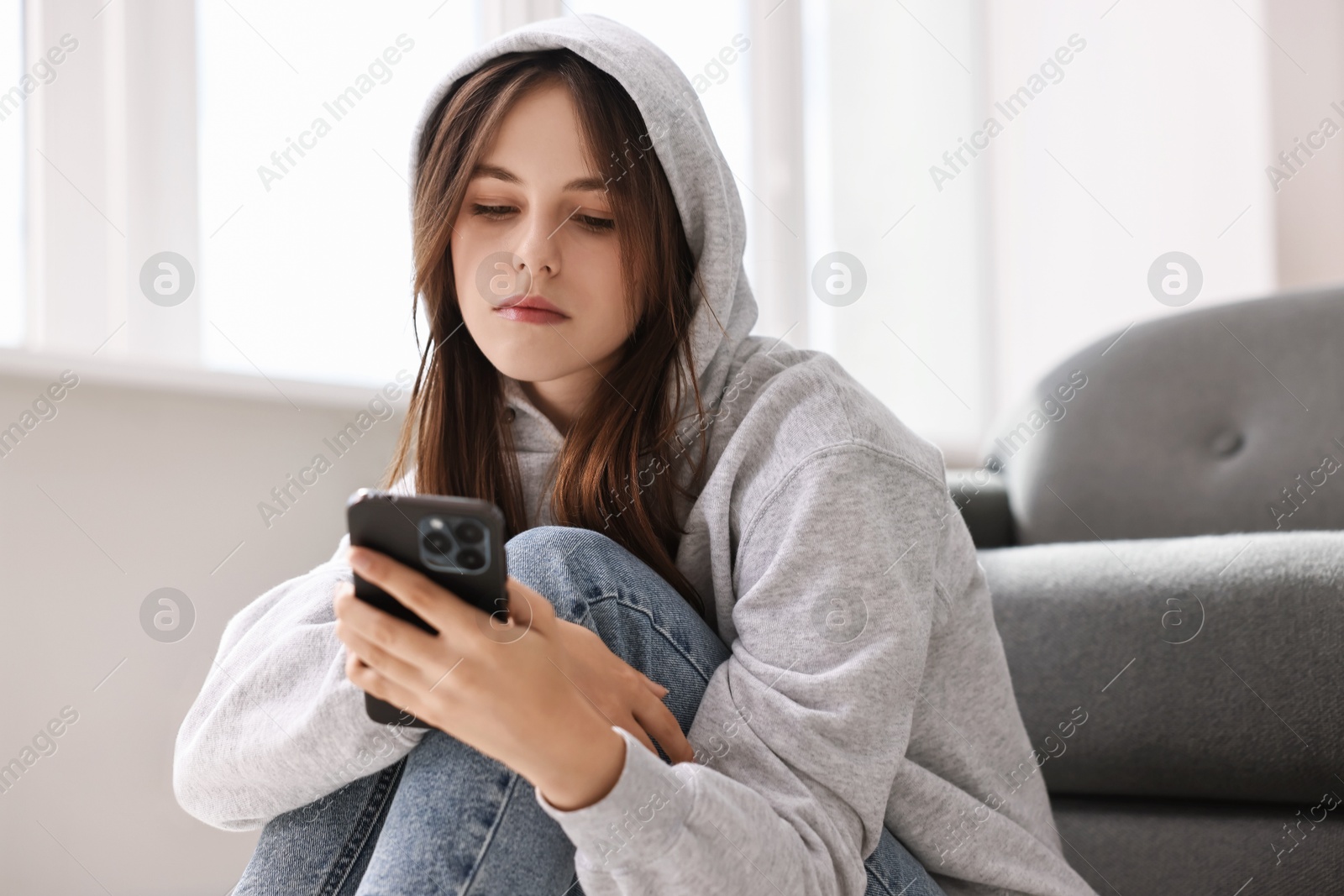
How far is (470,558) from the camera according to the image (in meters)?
0.49

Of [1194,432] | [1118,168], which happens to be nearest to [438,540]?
[1194,432]

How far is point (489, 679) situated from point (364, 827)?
20 centimetres

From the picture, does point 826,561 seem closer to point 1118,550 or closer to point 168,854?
point 1118,550

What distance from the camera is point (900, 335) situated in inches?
106

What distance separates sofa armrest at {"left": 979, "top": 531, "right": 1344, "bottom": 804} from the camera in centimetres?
92

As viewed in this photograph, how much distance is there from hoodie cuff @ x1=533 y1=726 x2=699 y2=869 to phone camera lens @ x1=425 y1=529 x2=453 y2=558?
0.13 meters

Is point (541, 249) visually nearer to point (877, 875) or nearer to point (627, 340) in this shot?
point (627, 340)

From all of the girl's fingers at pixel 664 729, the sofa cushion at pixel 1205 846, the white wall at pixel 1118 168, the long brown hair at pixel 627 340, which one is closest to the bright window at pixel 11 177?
the long brown hair at pixel 627 340

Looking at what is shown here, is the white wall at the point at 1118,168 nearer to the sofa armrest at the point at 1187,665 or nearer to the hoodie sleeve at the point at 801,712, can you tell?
the sofa armrest at the point at 1187,665

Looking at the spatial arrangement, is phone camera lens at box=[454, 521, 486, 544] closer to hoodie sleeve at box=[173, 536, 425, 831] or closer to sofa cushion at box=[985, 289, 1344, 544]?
hoodie sleeve at box=[173, 536, 425, 831]

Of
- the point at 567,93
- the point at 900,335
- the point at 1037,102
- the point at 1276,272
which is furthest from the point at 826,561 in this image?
the point at 1037,102

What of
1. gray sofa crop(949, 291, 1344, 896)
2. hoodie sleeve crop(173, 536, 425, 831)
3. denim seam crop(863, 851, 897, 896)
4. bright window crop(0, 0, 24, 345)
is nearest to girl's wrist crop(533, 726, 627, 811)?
hoodie sleeve crop(173, 536, 425, 831)

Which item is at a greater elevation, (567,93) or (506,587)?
(567,93)

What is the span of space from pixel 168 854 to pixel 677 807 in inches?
37.3
